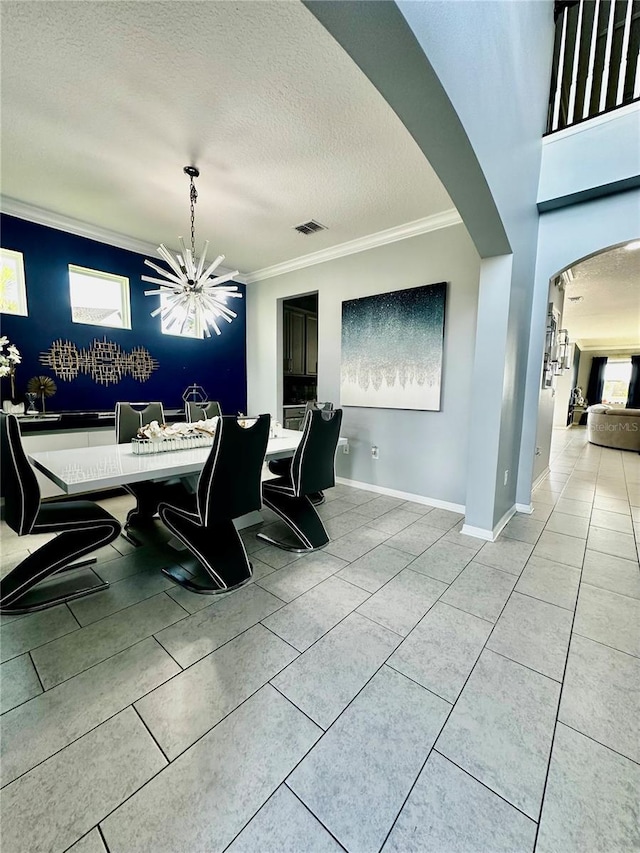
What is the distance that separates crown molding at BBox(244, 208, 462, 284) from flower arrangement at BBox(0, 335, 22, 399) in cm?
301

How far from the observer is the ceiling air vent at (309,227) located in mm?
3410

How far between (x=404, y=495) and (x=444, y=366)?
4.70ft

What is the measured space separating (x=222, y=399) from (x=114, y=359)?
1.53 m

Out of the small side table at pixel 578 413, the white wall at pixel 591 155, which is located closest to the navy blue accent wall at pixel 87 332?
the white wall at pixel 591 155

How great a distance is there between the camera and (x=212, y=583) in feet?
6.75

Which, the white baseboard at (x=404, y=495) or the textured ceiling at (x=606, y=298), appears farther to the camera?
the textured ceiling at (x=606, y=298)

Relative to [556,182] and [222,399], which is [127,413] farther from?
[556,182]

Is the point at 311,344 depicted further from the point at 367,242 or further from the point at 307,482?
the point at 307,482

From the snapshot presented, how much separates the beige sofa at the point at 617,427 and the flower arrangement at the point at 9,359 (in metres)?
9.57

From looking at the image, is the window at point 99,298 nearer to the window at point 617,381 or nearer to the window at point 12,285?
the window at point 12,285

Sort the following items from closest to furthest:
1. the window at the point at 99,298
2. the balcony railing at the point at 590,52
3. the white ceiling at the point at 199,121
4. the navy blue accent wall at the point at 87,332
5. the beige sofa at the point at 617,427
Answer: the white ceiling at the point at 199,121
the balcony railing at the point at 590,52
the navy blue accent wall at the point at 87,332
the window at the point at 99,298
the beige sofa at the point at 617,427

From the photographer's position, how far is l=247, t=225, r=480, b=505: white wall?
127 inches

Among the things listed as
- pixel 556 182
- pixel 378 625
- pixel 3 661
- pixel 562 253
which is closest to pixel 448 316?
pixel 562 253

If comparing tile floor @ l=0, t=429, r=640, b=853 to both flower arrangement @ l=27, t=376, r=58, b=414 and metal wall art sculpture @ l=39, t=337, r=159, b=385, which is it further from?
metal wall art sculpture @ l=39, t=337, r=159, b=385
